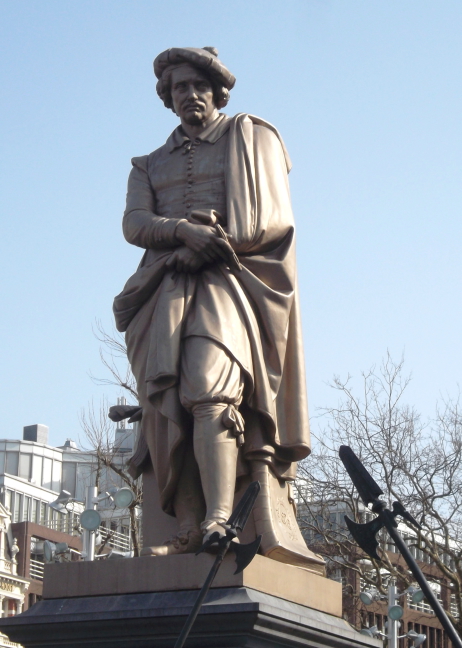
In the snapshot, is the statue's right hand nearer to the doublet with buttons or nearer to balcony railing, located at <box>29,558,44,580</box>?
the doublet with buttons

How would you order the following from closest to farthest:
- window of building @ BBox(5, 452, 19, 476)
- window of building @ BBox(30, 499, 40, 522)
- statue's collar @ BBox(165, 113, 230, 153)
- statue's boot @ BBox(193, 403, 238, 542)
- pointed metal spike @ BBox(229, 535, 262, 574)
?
pointed metal spike @ BBox(229, 535, 262, 574)
statue's boot @ BBox(193, 403, 238, 542)
statue's collar @ BBox(165, 113, 230, 153)
window of building @ BBox(30, 499, 40, 522)
window of building @ BBox(5, 452, 19, 476)

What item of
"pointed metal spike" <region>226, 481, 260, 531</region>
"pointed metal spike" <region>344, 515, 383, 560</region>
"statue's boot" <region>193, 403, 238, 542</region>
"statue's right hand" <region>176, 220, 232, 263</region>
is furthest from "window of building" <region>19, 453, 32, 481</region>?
"pointed metal spike" <region>344, 515, 383, 560</region>

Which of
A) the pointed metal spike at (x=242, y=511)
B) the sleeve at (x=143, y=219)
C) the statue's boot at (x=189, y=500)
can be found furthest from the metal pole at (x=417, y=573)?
the sleeve at (x=143, y=219)

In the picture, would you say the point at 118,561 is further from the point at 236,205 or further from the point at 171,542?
the point at 236,205

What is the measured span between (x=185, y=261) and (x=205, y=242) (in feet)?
0.63

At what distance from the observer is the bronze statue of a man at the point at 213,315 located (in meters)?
7.22

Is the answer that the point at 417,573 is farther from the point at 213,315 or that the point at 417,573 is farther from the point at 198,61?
the point at 198,61

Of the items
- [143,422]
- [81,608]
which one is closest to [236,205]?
[143,422]

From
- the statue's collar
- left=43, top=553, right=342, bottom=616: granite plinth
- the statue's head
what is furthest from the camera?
the statue's collar

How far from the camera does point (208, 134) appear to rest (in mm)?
8242

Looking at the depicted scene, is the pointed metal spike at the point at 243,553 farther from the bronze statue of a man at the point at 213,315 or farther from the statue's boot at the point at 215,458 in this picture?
the statue's boot at the point at 215,458

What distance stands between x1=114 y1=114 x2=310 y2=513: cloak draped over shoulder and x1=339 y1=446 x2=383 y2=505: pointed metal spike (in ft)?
5.11

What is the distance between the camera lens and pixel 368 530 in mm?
5871

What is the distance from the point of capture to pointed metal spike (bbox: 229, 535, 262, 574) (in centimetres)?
633
